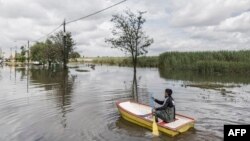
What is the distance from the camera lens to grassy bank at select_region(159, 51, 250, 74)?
43719mm

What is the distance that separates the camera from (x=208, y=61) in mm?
47531

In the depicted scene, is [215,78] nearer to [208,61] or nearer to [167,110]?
[208,61]

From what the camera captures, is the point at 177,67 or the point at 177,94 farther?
the point at 177,67

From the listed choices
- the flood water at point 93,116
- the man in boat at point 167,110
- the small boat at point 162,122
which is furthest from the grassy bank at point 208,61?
the man in boat at point 167,110

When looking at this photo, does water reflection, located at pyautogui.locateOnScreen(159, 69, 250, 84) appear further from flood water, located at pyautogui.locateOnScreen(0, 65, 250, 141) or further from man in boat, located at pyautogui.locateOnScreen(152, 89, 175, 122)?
man in boat, located at pyautogui.locateOnScreen(152, 89, 175, 122)

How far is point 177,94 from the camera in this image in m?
21.7

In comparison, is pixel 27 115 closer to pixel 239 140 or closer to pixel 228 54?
pixel 239 140

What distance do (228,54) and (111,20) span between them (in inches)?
789

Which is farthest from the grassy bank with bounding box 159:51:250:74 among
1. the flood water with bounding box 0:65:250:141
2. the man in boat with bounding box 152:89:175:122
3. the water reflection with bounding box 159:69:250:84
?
the man in boat with bounding box 152:89:175:122

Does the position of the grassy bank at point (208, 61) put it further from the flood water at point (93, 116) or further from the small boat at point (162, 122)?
the small boat at point (162, 122)

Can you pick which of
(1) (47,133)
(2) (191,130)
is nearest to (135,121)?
(2) (191,130)

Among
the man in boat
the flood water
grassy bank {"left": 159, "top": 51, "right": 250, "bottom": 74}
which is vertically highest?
grassy bank {"left": 159, "top": 51, "right": 250, "bottom": 74}

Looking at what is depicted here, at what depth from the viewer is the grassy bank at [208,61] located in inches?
1721

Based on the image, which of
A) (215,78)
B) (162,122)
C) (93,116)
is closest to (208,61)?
(215,78)
